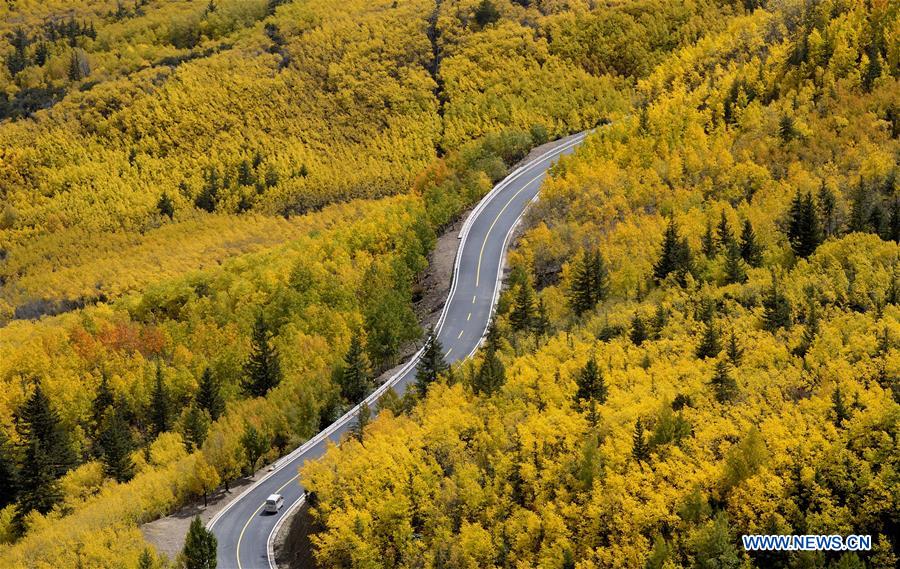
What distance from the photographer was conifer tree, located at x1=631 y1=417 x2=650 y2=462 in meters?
45.6

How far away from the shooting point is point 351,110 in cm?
12250

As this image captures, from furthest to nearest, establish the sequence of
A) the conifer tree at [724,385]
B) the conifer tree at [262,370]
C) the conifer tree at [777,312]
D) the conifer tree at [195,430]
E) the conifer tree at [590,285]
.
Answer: the conifer tree at [262,370]
the conifer tree at [590,285]
the conifer tree at [195,430]
the conifer tree at [777,312]
the conifer tree at [724,385]

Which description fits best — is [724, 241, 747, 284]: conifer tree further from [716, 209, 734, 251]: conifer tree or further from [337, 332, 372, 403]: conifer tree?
[337, 332, 372, 403]: conifer tree

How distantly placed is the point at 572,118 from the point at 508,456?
222 ft

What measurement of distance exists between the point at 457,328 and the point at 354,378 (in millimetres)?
10886

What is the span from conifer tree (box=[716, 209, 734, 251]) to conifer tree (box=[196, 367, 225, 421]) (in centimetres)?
3795

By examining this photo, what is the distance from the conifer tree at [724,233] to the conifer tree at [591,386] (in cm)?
1887

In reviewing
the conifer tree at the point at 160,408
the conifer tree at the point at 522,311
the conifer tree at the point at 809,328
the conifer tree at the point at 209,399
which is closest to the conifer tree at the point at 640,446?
the conifer tree at the point at 809,328

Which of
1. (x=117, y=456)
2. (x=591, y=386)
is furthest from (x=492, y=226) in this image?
(x=117, y=456)

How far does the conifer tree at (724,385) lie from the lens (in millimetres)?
48375

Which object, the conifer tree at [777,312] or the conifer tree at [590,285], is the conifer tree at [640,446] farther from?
the conifer tree at [590,285]

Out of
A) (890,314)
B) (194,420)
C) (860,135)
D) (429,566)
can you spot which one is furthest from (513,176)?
(429,566)

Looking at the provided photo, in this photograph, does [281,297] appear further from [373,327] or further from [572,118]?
[572,118]

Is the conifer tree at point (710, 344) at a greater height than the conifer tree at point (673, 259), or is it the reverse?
the conifer tree at point (673, 259)
